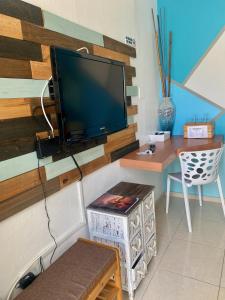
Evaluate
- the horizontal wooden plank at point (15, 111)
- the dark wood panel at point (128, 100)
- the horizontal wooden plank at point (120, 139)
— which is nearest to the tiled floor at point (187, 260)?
Answer: the horizontal wooden plank at point (120, 139)

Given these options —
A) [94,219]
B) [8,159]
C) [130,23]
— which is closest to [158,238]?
[94,219]

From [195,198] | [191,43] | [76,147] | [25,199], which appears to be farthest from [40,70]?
[195,198]

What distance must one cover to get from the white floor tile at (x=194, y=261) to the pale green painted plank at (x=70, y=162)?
104cm

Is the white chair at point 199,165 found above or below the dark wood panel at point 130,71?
below

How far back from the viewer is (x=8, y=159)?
3.96 ft

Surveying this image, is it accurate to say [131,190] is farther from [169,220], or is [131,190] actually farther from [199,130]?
[199,130]

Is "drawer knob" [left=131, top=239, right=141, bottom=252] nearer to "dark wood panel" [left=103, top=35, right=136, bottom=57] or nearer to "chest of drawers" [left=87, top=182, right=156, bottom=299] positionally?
"chest of drawers" [left=87, top=182, right=156, bottom=299]

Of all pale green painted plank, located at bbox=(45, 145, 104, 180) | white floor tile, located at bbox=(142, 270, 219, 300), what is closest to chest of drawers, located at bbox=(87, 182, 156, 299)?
white floor tile, located at bbox=(142, 270, 219, 300)

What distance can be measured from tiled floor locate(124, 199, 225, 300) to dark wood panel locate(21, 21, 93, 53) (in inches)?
68.9

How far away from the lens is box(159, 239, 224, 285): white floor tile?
6.00 feet

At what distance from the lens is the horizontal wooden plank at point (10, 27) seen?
3.81ft

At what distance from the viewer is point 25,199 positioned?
1305mm

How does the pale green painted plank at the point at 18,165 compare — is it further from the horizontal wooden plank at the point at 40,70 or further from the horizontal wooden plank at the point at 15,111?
the horizontal wooden plank at the point at 40,70

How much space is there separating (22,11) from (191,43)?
2.10 m
